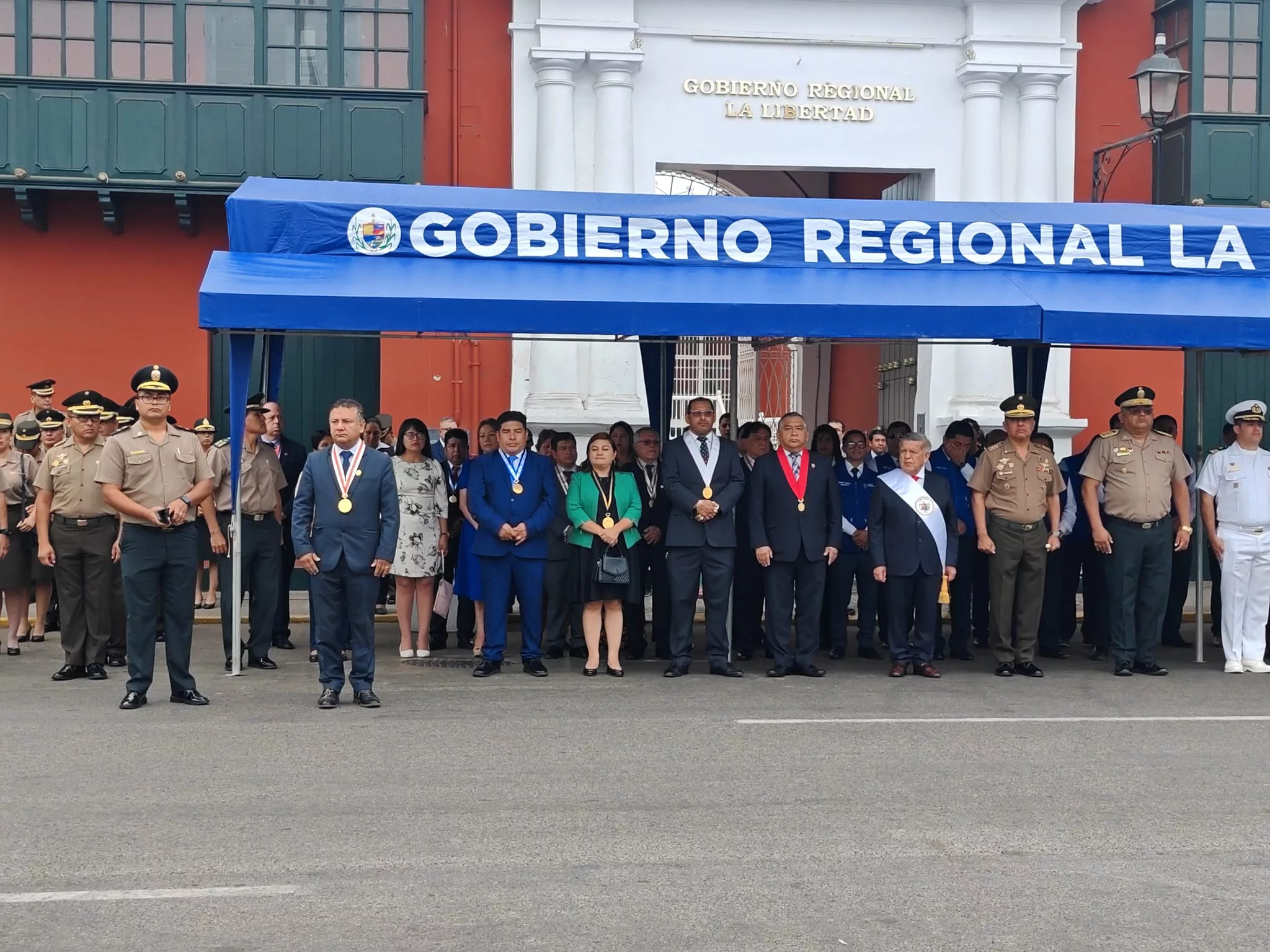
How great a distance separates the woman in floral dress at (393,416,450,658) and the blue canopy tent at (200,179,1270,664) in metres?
1.13

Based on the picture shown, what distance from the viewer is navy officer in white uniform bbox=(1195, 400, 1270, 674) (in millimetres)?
11727

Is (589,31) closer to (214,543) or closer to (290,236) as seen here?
(290,236)

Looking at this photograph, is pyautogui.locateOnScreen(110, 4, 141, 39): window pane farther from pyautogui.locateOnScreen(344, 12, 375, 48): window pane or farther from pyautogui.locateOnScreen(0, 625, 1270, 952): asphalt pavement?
pyautogui.locateOnScreen(0, 625, 1270, 952): asphalt pavement

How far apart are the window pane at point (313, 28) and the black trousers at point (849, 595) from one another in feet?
29.9

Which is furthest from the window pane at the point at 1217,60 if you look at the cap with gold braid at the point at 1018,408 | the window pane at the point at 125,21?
the window pane at the point at 125,21

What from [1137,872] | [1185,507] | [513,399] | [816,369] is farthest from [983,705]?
[816,369]

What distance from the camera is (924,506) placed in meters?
11.2

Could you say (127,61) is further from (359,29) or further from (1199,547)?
(1199,547)

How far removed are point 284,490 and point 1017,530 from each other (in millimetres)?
5537

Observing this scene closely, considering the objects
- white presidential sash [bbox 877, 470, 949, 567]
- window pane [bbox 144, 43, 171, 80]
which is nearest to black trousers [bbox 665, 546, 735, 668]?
white presidential sash [bbox 877, 470, 949, 567]

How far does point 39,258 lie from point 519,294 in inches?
353

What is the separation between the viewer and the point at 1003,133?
59.7 feet

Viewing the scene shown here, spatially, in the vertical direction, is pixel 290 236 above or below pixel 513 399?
above

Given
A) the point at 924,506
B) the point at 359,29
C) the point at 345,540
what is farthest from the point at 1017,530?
the point at 359,29
